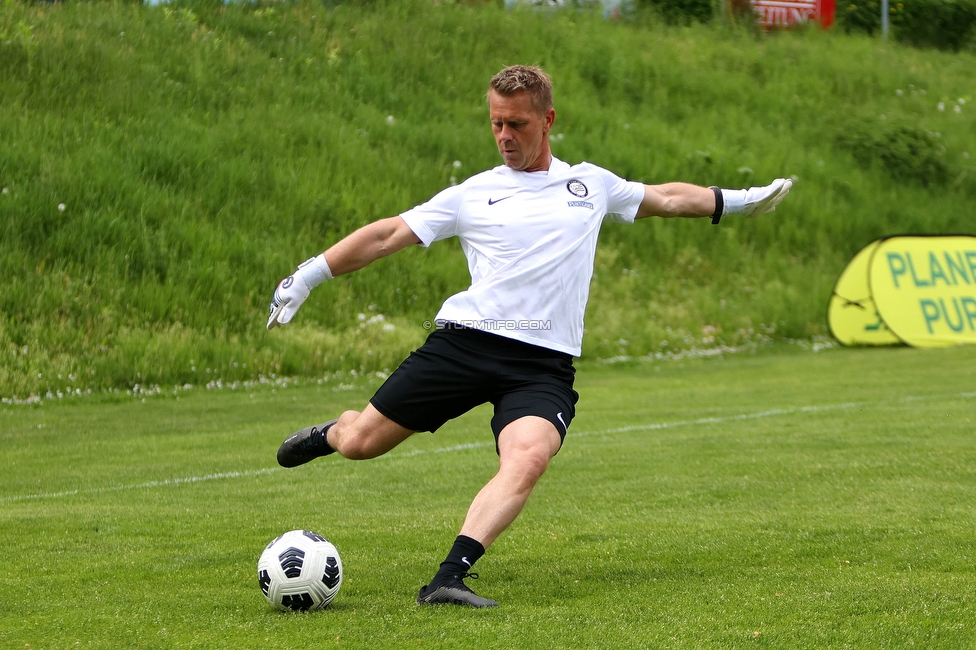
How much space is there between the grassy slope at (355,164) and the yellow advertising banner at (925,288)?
240cm

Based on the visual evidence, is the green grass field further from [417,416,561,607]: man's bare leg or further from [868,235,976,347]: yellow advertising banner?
[868,235,976,347]: yellow advertising banner

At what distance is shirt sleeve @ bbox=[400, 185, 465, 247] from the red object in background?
1148 inches

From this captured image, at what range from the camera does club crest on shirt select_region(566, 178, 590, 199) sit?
588 cm

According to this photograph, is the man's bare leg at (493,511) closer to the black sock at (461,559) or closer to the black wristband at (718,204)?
the black sock at (461,559)

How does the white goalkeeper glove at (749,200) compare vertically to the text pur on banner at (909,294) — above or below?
above

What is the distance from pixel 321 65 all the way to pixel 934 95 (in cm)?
1637

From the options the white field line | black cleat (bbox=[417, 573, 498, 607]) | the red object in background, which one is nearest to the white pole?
the red object in background

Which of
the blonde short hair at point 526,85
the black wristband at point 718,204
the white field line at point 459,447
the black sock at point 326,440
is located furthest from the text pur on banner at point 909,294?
the blonde short hair at point 526,85

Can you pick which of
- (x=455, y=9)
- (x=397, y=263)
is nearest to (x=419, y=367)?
(x=397, y=263)

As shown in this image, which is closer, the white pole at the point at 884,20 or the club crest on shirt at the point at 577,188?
the club crest on shirt at the point at 577,188

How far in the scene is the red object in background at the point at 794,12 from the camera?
109 ft

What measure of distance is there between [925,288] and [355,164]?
10145 millimetres

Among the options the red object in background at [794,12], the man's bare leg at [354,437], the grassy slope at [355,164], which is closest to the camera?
the man's bare leg at [354,437]

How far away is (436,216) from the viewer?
18.9 feet
